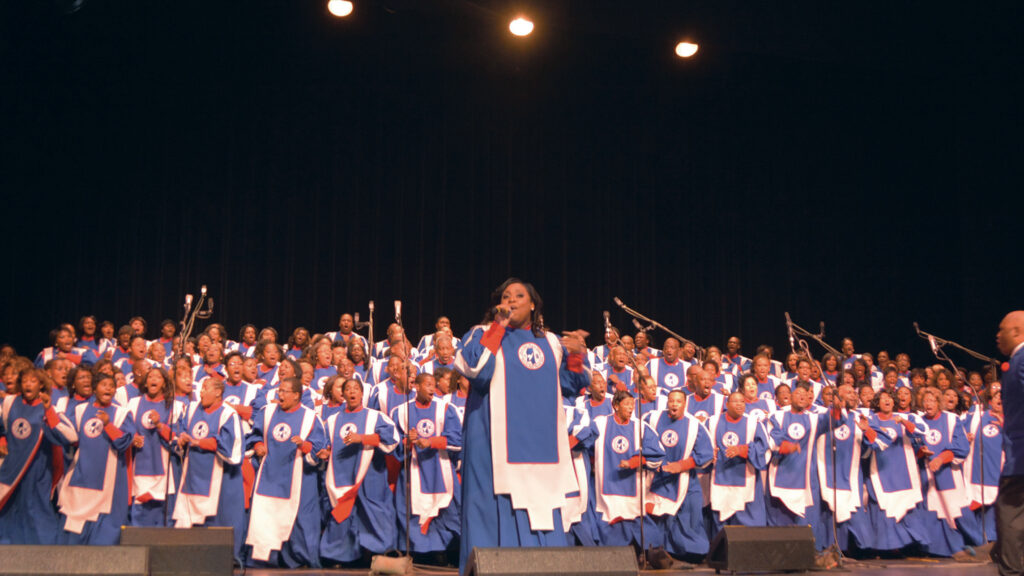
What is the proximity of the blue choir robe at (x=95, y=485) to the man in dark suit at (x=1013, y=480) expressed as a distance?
7.22m

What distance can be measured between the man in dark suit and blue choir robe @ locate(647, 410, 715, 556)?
400 cm

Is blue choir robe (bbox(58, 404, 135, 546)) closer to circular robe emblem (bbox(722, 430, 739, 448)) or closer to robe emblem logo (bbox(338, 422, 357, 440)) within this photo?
robe emblem logo (bbox(338, 422, 357, 440))

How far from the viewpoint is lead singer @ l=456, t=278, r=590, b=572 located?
5258 mm

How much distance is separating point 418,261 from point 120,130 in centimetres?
569

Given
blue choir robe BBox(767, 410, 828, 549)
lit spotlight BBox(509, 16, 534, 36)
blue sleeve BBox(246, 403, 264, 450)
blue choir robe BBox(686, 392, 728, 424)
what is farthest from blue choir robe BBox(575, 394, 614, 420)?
lit spotlight BBox(509, 16, 534, 36)

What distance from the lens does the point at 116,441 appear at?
8547 mm

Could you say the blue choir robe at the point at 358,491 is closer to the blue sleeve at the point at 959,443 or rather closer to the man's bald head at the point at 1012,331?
the man's bald head at the point at 1012,331

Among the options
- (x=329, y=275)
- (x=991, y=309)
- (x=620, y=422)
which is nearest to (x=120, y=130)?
(x=329, y=275)

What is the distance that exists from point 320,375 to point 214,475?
2.53 metres

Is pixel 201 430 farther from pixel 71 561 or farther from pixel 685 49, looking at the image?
pixel 685 49

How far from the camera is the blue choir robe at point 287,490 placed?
8.57 m

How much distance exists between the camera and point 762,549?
7.39 meters

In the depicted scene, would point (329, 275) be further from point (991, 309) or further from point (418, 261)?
point (991, 309)

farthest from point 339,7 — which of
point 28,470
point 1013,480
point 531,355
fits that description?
point 1013,480
